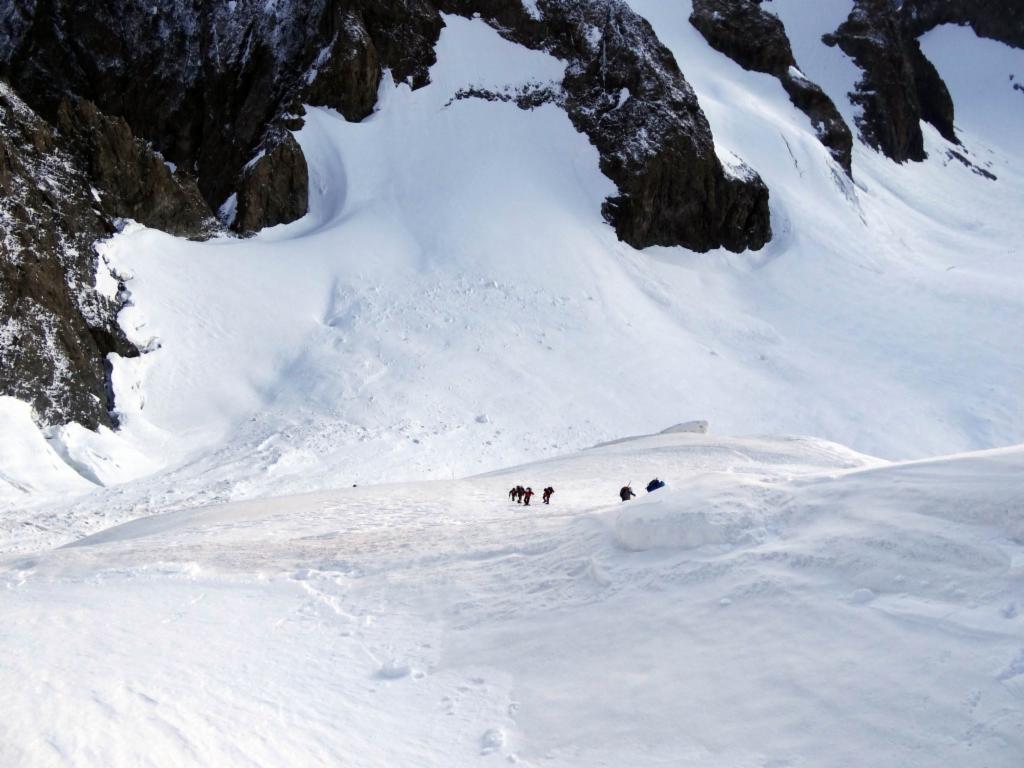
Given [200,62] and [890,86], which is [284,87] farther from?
[890,86]

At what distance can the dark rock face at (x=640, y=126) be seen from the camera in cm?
4156

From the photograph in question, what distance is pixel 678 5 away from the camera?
204 ft

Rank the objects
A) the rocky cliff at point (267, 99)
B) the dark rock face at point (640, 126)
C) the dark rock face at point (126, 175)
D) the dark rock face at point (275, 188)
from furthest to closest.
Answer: the dark rock face at point (640, 126) < the dark rock face at point (275, 188) < the rocky cliff at point (267, 99) < the dark rock face at point (126, 175)

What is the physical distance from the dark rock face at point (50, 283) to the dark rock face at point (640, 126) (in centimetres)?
2288

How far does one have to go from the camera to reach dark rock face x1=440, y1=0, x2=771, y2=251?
136ft

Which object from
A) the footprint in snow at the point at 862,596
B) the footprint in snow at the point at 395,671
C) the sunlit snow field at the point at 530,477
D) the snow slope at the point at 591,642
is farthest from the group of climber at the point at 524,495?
the footprint in snow at the point at 862,596

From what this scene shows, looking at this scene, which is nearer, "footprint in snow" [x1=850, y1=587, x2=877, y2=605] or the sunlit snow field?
the sunlit snow field

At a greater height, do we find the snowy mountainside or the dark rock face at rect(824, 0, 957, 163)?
the dark rock face at rect(824, 0, 957, 163)

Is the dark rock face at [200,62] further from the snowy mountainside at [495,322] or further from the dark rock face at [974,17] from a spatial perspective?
the dark rock face at [974,17]

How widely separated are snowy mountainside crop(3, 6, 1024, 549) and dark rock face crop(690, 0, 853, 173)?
5.11m

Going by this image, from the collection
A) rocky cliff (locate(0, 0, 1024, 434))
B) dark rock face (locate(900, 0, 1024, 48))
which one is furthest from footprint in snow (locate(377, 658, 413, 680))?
dark rock face (locate(900, 0, 1024, 48))

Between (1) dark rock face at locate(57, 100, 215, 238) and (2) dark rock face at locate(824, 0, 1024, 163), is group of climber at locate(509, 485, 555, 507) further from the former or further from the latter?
(2) dark rock face at locate(824, 0, 1024, 163)

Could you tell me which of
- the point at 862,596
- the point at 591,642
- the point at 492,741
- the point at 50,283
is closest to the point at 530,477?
the point at 591,642

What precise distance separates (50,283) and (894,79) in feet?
207
